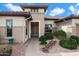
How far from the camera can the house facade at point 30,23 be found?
1247 centimetres

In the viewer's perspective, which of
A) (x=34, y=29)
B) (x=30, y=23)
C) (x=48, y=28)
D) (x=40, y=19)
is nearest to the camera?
(x=48, y=28)

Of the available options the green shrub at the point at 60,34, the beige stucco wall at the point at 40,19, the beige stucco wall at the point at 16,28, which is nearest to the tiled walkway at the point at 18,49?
the beige stucco wall at the point at 16,28

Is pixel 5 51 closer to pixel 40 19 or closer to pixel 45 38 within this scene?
pixel 45 38

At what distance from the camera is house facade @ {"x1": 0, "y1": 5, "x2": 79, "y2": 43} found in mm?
12469

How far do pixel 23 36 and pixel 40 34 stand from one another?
3.63 feet

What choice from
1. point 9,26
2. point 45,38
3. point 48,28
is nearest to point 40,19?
point 48,28

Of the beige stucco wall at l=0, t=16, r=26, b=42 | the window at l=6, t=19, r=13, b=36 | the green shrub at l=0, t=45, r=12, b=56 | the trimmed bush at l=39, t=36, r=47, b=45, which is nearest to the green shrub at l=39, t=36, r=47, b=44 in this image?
the trimmed bush at l=39, t=36, r=47, b=45

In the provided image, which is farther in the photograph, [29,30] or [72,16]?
[29,30]

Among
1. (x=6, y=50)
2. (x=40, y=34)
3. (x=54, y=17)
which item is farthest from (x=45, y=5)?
(x=6, y=50)

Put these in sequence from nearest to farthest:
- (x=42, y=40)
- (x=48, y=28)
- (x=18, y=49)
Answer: (x=18, y=49), (x=42, y=40), (x=48, y=28)

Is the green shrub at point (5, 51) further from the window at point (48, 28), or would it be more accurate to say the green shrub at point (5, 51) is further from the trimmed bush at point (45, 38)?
the window at point (48, 28)

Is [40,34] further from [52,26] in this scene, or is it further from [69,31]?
[69,31]

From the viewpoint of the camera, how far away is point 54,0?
1087 centimetres

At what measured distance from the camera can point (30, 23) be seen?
543 inches
